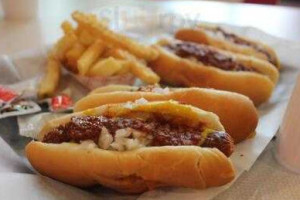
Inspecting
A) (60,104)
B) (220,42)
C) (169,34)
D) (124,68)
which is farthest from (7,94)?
(169,34)

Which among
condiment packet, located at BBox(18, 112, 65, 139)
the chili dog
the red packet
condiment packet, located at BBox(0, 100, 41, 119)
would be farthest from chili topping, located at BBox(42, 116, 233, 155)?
the red packet

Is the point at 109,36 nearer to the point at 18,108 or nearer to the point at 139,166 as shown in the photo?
the point at 18,108

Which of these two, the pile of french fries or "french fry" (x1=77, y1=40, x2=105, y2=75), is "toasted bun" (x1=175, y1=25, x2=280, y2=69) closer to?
the pile of french fries

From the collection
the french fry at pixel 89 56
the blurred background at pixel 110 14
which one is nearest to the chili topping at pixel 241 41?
the blurred background at pixel 110 14

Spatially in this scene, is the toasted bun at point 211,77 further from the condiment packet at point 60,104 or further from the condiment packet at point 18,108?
the condiment packet at point 18,108

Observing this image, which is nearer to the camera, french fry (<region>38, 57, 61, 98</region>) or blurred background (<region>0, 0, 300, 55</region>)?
french fry (<region>38, 57, 61, 98</region>)

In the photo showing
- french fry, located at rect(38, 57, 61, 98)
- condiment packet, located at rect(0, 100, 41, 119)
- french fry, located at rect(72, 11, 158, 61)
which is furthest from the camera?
french fry, located at rect(72, 11, 158, 61)
